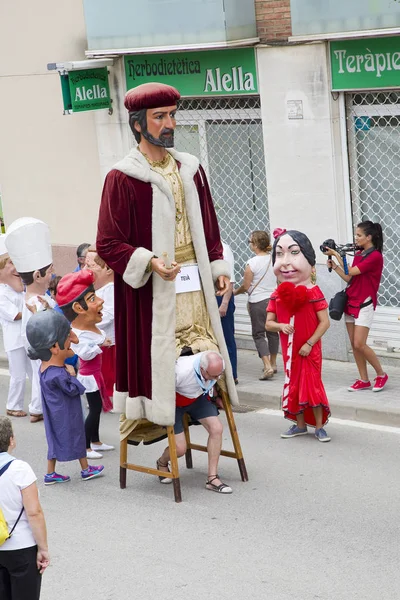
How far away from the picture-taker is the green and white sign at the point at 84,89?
500 inches

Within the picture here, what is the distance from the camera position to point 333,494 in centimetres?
745

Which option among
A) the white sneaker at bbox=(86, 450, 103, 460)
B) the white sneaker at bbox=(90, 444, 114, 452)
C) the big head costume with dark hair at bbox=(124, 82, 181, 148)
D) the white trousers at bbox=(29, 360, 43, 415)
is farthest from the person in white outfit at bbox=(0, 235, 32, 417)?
the big head costume with dark hair at bbox=(124, 82, 181, 148)

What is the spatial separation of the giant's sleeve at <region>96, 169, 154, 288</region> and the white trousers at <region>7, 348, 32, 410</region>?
3335 millimetres

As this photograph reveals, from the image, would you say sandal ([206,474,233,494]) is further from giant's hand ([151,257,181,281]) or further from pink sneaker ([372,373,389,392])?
pink sneaker ([372,373,389,392])

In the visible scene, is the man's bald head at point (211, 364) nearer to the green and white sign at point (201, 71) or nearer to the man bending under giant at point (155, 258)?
the man bending under giant at point (155, 258)

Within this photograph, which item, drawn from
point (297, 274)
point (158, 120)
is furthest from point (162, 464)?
point (158, 120)

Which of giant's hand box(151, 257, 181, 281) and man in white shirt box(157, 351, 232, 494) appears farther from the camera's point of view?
man in white shirt box(157, 351, 232, 494)

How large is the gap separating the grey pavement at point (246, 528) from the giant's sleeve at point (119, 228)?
1.63m

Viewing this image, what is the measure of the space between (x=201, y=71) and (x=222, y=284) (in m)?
5.19

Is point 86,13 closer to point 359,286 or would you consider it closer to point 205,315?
point 359,286

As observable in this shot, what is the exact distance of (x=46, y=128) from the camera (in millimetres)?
14273

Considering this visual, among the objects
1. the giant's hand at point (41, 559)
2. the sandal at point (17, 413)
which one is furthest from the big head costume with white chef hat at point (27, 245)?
the giant's hand at point (41, 559)

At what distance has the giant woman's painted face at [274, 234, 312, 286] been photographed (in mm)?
8383

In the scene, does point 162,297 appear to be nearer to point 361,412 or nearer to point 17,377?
point 361,412
